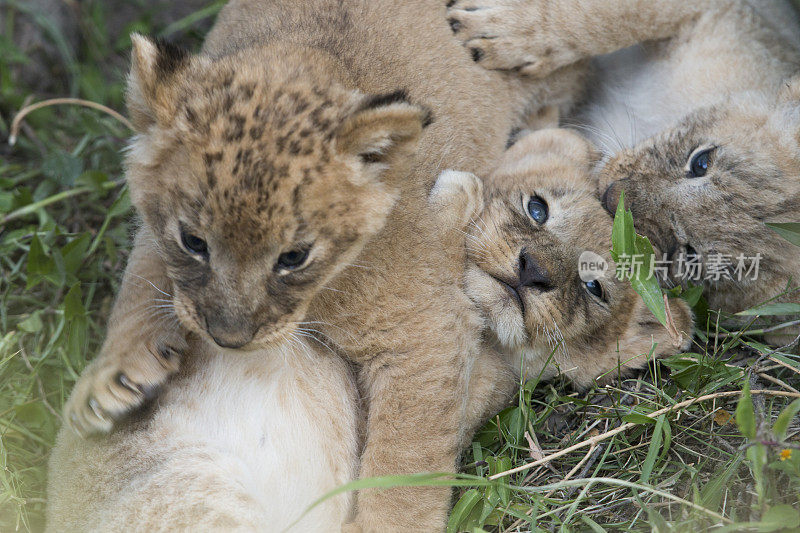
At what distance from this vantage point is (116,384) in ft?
11.4

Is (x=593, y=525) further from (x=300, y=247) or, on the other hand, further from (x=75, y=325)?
(x=75, y=325)

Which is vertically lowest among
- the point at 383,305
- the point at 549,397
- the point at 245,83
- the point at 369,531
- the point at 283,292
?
the point at 549,397

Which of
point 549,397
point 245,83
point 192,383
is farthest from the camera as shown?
point 549,397

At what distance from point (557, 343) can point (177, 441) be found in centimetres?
188

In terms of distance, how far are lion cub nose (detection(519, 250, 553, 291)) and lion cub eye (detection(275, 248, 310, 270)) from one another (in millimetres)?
1184

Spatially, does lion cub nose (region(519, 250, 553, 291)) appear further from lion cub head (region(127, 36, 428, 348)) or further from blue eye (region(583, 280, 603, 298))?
lion cub head (region(127, 36, 428, 348))

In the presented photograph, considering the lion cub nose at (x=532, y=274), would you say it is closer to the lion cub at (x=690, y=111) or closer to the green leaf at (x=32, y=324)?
the lion cub at (x=690, y=111)

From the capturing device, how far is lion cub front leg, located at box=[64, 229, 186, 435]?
11.3 ft

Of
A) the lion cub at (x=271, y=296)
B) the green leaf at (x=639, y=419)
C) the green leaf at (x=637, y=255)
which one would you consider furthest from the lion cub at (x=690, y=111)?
the lion cub at (x=271, y=296)

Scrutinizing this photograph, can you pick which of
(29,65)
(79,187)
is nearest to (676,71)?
(79,187)

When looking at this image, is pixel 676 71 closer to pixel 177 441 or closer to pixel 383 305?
pixel 383 305

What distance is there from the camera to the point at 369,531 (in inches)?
136

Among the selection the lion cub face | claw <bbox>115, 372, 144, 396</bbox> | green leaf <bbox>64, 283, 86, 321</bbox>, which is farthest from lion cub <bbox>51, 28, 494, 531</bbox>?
the lion cub face

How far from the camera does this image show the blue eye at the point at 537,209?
4.09 m
